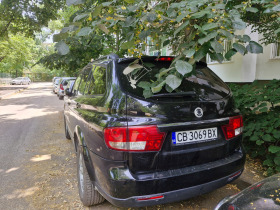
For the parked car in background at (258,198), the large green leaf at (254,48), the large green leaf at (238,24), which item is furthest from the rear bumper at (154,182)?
the large green leaf at (238,24)

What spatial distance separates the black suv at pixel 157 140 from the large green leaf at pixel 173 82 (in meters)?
0.20

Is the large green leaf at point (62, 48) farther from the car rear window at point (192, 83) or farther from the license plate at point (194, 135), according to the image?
the license plate at point (194, 135)

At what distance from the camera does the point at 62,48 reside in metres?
2.01

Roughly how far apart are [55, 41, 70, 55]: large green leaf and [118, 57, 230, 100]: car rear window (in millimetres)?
580

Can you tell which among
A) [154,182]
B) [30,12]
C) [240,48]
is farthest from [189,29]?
[30,12]

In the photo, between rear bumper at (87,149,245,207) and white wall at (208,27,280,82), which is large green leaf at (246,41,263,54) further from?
white wall at (208,27,280,82)

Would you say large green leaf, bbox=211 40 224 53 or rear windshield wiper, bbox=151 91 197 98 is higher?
large green leaf, bbox=211 40 224 53

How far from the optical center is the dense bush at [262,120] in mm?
3371

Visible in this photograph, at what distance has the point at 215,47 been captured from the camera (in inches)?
74.9

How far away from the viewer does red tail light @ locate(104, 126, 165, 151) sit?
1921mm

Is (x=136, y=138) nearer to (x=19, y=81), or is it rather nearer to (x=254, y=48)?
(x=254, y=48)

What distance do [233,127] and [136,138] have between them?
3.82 feet

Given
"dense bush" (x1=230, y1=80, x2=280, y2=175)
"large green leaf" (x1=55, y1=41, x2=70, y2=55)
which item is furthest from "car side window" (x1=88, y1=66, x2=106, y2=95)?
"dense bush" (x1=230, y1=80, x2=280, y2=175)

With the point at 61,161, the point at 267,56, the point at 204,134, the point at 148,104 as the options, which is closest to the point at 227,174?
the point at 204,134
